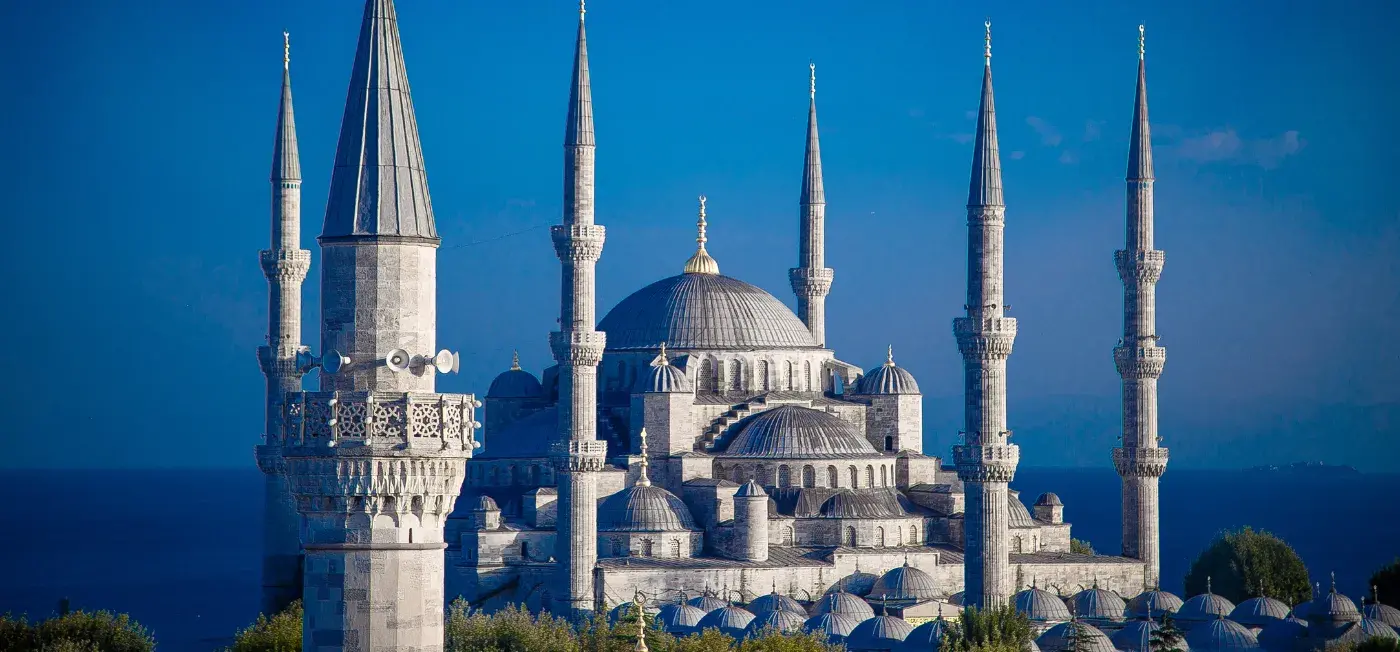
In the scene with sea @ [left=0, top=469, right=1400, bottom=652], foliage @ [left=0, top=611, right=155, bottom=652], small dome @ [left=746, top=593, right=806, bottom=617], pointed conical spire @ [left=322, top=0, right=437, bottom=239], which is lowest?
sea @ [left=0, top=469, right=1400, bottom=652]

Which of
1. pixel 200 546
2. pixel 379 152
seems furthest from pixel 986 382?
pixel 200 546

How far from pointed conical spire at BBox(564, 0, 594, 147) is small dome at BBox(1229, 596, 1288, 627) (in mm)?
14603

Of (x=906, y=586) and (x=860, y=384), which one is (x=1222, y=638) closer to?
(x=906, y=586)

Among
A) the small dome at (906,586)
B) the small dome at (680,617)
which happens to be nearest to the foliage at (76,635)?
the small dome at (680,617)

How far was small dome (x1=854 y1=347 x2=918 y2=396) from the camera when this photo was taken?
51.8 metres

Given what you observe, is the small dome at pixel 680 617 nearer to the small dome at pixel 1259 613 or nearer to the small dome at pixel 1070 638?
the small dome at pixel 1070 638

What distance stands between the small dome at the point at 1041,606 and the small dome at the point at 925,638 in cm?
322

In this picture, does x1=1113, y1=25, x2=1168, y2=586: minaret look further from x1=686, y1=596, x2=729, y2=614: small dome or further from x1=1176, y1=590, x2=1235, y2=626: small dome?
x1=686, y1=596, x2=729, y2=614: small dome

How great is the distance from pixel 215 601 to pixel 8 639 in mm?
53896

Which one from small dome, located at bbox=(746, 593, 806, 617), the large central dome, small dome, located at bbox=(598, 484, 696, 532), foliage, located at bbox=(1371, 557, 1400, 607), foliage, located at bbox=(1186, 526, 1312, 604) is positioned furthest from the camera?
foliage, located at bbox=(1186, 526, 1312, 604)

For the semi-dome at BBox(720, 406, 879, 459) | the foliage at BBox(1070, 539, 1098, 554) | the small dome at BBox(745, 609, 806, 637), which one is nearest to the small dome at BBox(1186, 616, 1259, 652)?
the small dome at BBox(745, 609, 806, 637)

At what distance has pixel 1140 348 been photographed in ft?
156

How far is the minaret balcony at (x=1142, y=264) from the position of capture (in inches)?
1874

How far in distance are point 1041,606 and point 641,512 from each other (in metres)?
7.95
